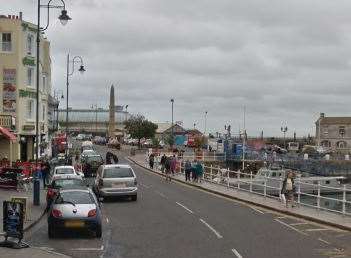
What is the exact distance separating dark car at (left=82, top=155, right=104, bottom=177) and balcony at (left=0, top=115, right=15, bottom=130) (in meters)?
6.48

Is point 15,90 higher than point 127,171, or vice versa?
point 15,90

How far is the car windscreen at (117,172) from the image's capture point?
104 feet

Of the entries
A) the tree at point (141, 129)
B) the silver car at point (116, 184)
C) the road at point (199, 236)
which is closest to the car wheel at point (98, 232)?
the road at point (199, 236)

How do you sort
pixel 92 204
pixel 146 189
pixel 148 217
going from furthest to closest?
pixel 146 189, pixel 148 217, pixel 92 204

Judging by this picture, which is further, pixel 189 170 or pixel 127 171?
pixel 189 170

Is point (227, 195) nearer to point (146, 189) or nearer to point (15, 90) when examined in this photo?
point (146, 189)

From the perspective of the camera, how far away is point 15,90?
5556 centimetres

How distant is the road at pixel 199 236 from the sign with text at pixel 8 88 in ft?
96.9

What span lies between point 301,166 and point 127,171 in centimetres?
6233

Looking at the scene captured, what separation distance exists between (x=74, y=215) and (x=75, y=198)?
785 millimetres

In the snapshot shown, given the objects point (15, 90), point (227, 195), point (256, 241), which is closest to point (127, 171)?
point (227, 195)

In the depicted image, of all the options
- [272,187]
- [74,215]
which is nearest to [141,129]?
[272,187]

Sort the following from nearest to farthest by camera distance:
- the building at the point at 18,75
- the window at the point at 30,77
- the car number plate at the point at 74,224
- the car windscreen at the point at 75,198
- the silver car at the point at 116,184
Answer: the car number plate at the point at 74,224, the car windscreen at the point at 75,198, the silver car at the point at 116,184, the building at the point at 18,75, the window at the point at 30,77

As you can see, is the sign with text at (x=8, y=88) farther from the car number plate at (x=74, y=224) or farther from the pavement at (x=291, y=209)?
the car number plate at (x=74, y=224)
